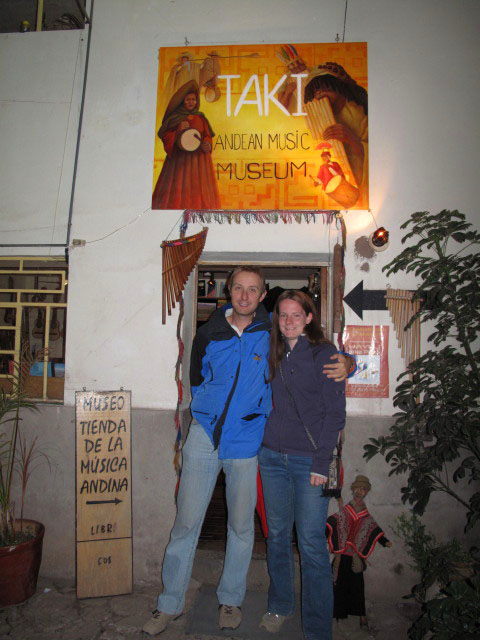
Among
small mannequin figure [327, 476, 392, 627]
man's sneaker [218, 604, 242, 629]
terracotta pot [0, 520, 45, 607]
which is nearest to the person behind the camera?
man's sneaker [218, 604, 242, 629]

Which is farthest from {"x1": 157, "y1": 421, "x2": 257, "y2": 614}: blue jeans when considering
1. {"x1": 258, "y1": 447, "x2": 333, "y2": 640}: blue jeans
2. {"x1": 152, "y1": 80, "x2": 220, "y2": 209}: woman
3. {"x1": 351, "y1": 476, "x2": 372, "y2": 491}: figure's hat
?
{"x1": 152, "y1": 80, "x2": 220, "y2": 209}: woman

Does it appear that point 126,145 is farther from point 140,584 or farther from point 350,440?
point 140,584

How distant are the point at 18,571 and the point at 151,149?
3361 mm

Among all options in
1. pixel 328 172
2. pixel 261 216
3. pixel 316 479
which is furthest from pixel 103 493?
pixel 328 172

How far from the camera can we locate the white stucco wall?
3.14m

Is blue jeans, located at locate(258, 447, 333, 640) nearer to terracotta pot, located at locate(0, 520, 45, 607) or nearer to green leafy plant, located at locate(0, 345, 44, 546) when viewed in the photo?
terracotta pot, located at locate(0, 520, 45, 607)

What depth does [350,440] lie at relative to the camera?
3.04m

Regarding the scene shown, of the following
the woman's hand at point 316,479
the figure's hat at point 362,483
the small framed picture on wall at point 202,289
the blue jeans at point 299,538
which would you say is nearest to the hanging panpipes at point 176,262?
the blue jeans at point 299,538

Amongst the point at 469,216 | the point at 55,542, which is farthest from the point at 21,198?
the point at 469,216

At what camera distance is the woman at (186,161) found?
128 inches

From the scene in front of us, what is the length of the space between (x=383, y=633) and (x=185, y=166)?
12.1 feet

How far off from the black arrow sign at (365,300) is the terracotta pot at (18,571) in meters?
2.97

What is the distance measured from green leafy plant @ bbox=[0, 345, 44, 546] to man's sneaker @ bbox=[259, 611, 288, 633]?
6.09ft

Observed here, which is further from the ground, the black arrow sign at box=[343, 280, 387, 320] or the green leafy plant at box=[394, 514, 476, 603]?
the black arrow sign at box=[343, 280, 387, 320]
